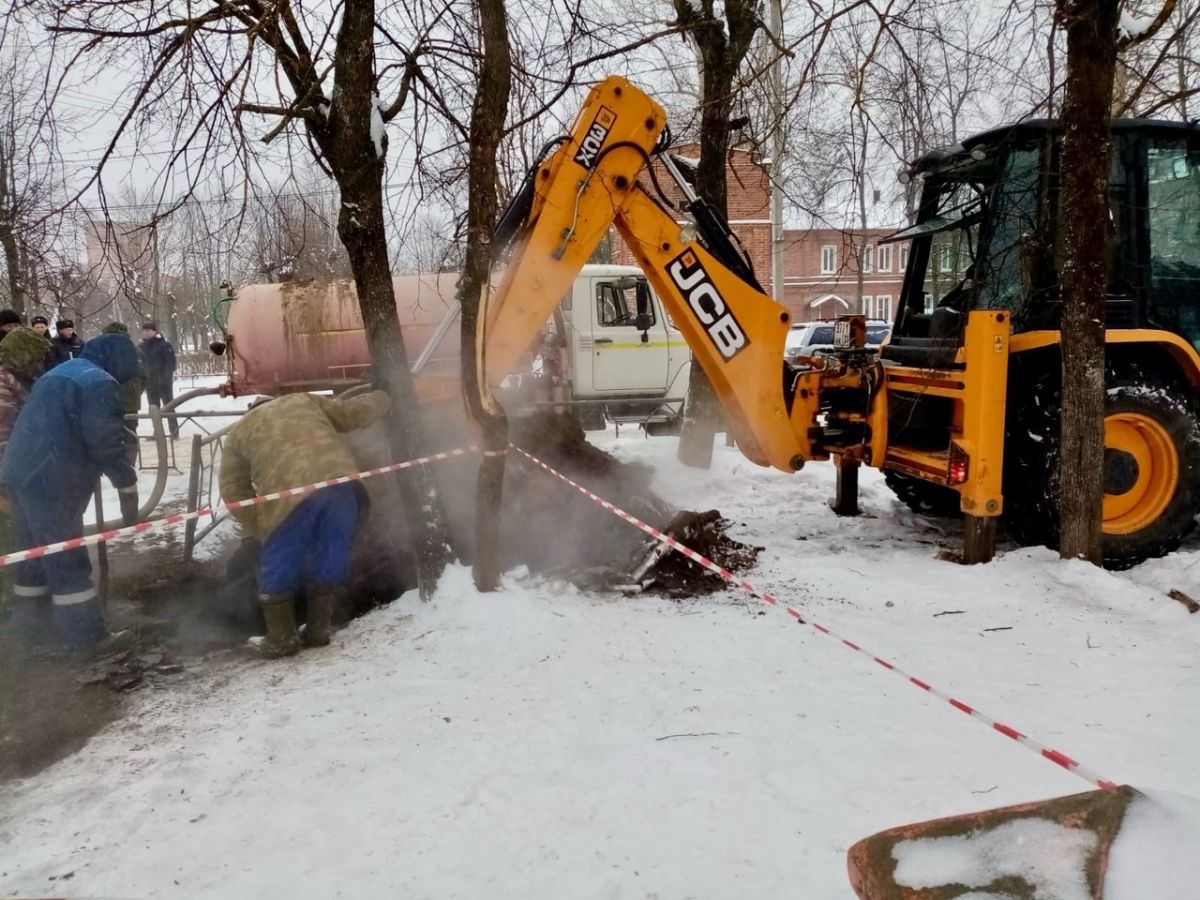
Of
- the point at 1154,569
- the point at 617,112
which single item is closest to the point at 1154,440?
the point at 1154,569

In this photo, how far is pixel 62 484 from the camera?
4.52m

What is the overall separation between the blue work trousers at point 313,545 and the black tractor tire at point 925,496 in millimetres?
4455

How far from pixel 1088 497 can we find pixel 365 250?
468cm

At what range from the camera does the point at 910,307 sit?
634 centimetres

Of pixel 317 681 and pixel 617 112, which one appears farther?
pixel 617 112

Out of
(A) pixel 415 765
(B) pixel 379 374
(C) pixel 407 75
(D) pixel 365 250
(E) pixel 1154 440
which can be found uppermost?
(C) pixel 407 75

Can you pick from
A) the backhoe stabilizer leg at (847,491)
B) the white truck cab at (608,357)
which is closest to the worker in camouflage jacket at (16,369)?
the white truck cab at (608,357)

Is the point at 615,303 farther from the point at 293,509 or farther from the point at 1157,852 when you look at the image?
the point at 1157,852

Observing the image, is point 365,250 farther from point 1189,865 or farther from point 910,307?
point 1189,865

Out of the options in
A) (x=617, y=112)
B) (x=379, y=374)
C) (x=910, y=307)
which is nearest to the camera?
(x=617, y=112)

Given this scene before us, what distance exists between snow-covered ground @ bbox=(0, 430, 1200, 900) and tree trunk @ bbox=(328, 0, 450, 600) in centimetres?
39

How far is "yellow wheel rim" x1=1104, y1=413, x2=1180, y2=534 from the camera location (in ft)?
17.0

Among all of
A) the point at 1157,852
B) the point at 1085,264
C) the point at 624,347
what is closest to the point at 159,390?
the point at 624,347

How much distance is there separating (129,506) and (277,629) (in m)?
3.20
